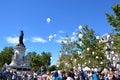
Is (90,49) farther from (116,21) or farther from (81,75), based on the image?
(81,75)

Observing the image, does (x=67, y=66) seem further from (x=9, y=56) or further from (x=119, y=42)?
(x=9, y=56)

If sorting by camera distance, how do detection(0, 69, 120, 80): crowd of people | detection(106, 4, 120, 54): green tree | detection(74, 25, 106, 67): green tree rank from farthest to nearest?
detection(74, 25, 106, 67): green tree → detection(106, 4, 120, 54): green tree → detection(0, 69, 120, 80): crowd of people

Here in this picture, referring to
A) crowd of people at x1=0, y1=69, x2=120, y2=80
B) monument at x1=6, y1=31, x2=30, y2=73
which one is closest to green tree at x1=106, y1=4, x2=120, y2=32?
crowd of people at x1=0, y1=69, x2=120, y2=80

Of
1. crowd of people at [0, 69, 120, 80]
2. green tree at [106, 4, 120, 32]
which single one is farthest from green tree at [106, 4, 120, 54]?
crowd of people at [0, 69, 120, 80]

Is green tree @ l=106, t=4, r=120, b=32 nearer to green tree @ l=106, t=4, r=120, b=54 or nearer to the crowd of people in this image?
green tree @ l=106, t=4, r=120, b=54

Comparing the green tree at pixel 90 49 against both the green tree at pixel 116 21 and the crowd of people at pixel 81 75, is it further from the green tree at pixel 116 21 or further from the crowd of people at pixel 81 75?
Result: the crowd of people at pixel 81 75

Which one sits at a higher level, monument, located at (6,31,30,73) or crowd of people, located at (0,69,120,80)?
monument, located at (6,31,30,73)

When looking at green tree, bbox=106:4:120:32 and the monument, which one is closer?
green tree, bbox=106:4:120:32

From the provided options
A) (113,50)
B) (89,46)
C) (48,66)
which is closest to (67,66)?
(89,46)

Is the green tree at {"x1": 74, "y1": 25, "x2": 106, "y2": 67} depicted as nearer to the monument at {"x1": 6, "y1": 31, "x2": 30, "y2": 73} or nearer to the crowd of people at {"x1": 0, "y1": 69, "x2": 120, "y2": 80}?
the monument at {"x1": 6, "y1": 31, "x2": 30, "y2": 73}

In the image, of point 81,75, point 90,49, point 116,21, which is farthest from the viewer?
point 90,49

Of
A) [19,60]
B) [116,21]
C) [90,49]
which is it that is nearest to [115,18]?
[116,21]

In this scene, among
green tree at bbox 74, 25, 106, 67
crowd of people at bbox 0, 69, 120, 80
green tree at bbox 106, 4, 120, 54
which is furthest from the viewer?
green tree at bbox 74, 25, 106, 67

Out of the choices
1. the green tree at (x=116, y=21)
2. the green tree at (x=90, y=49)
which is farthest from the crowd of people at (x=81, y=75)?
the green tree at (x=90, y=49)
